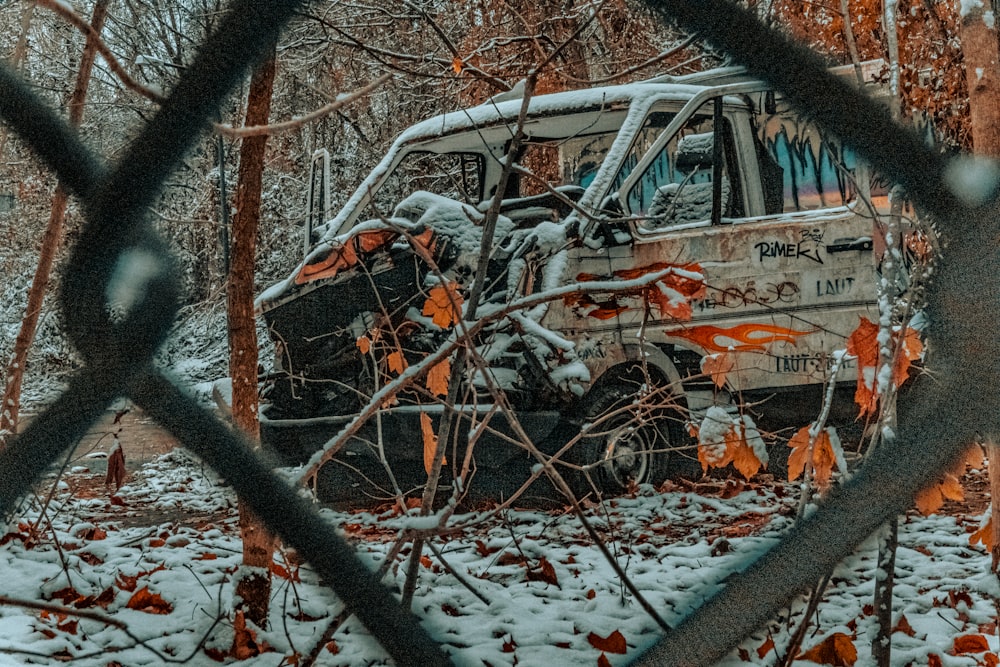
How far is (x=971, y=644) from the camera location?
2.52 metres

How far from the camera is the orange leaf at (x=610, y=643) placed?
8.74 feet

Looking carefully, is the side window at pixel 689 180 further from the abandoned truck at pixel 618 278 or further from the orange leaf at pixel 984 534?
the orange leaf at pixel 984 534

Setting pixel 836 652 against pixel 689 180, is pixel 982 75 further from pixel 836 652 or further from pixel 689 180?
pixel 689 180

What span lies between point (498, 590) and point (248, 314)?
1.42 metres

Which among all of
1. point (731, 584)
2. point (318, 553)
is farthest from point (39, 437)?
point (731, 584)

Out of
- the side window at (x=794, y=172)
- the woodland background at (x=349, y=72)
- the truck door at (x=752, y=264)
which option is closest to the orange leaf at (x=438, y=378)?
the woodland background at (x=349, y=72)

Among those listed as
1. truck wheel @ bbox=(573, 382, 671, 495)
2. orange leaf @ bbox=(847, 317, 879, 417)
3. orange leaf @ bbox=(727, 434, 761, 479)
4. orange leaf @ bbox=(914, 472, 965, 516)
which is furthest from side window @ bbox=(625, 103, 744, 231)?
orange leaf @ bbox=(914, 472, 965, 516)

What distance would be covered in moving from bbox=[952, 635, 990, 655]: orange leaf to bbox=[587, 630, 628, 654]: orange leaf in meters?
0.93

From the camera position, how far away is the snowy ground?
2.61 m

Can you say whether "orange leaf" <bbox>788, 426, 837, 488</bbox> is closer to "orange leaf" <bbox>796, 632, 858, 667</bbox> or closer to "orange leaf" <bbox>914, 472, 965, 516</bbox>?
"orange leaf" <bbox>914, 472, 965, 516</bbox>

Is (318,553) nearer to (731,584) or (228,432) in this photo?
(228,432)

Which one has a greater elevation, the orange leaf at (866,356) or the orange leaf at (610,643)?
the orange leaf at (866,356)

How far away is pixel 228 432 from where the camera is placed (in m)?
0.77

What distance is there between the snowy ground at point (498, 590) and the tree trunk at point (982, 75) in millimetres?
1012
